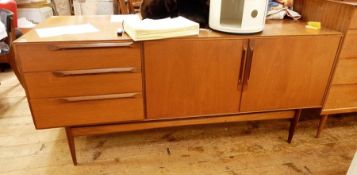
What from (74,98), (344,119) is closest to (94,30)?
(74,98)

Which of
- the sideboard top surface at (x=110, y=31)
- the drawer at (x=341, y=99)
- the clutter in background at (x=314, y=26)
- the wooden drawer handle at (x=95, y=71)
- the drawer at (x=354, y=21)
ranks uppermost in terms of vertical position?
the drawer at (x=354, y=21)

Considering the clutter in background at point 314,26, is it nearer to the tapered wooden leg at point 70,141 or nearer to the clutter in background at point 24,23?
the tapered wooden leg at point 70,141

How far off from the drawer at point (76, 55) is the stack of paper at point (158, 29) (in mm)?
57

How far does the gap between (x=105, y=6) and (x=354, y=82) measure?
2.85 m

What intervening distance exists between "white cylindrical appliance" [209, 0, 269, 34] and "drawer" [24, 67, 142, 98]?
0.47 meters

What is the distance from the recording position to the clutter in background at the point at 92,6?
3188 mm

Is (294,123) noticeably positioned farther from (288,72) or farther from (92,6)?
(92,6)

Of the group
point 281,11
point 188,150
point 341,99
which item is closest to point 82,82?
point 188,150

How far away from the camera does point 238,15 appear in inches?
49.9

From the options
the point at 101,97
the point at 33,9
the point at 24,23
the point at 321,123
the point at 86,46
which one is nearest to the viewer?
the point at 86,46

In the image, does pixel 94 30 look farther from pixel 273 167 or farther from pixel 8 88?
pixel 8 88

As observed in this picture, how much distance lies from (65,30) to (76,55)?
0.20m

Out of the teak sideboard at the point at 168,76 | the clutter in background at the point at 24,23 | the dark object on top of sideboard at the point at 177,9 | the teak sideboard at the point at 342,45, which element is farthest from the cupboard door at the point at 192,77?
the clutter in background at the point at 24,23

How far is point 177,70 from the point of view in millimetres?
1199
